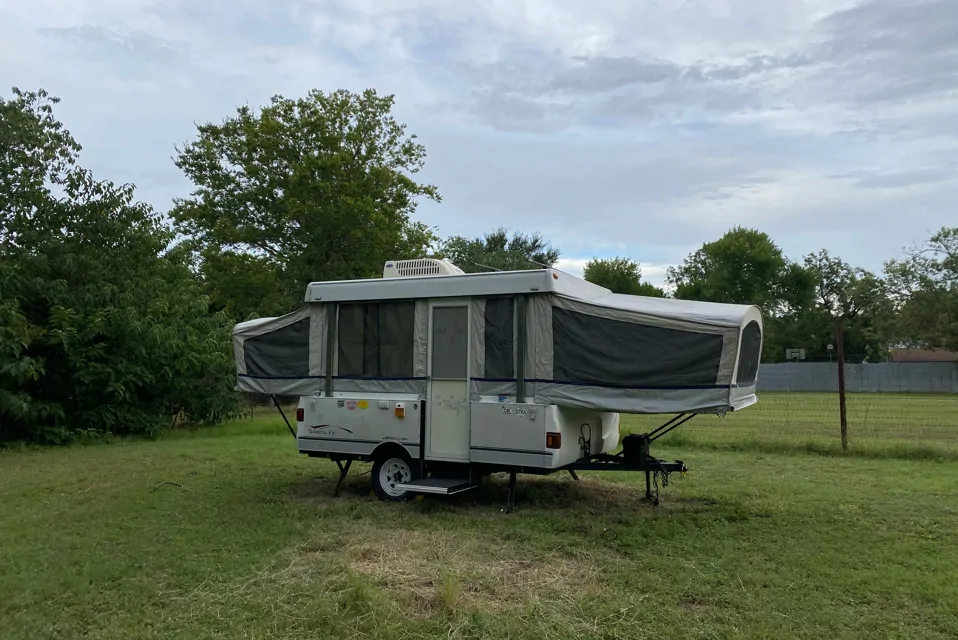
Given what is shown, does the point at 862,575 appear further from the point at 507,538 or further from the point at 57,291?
the point at 57,291

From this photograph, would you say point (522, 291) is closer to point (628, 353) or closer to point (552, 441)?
point (628, 353)

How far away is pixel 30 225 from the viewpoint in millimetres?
13758

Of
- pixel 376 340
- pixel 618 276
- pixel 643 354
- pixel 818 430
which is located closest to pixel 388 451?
pixel 376 340

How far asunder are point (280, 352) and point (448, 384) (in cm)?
220

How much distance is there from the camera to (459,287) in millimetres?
7539

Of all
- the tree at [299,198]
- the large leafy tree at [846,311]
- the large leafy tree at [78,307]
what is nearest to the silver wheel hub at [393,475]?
the large leafy tree at [78,307]

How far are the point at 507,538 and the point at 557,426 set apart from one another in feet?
3.89

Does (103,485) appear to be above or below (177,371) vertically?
below

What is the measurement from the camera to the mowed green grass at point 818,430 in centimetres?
1103

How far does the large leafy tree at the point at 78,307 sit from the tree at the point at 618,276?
48889 millimetres

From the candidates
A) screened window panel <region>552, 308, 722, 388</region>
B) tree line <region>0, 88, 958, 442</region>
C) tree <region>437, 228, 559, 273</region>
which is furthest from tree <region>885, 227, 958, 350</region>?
screened window panel <region>552, 308, 722, 388</region>

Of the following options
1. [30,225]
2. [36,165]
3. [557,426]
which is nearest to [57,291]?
[30,225]

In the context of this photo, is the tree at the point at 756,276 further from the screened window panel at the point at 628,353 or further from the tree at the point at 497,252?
the screened window panel at the point at 628,353

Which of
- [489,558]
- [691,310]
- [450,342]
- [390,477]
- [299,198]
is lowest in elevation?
[489,558]
